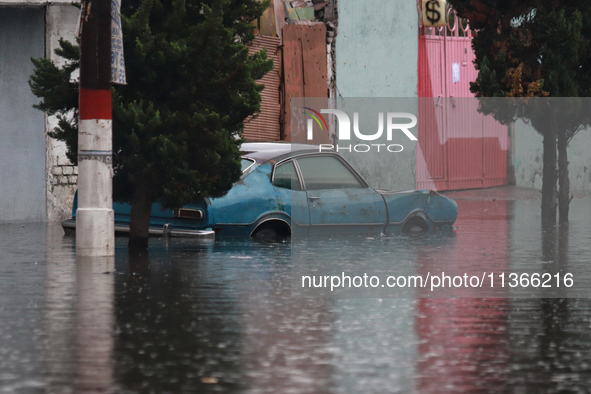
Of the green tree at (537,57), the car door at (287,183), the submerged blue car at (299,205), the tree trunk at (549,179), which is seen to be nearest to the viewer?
the submerged blue car at (299,205)

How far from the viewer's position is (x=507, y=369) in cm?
619

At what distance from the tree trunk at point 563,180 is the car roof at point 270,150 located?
9.67 ft

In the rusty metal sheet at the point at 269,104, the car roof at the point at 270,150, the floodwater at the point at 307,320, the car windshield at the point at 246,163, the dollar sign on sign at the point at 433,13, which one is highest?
the dollar sign on sign at the point at 433,13

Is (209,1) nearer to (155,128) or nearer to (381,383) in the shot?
(155,128)

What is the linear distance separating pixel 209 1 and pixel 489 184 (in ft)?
13.2

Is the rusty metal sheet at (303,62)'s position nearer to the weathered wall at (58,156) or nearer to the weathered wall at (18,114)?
the weathered wall at (58,156)

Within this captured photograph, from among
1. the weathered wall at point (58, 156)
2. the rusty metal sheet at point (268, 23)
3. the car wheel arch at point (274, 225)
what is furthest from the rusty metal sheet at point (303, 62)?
the car wheel arch at point (274, 225)

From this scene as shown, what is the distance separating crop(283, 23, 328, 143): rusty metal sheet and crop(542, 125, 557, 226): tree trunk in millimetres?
9160

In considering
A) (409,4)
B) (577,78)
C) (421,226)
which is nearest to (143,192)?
(421,226)

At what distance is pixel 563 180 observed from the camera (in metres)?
13.7

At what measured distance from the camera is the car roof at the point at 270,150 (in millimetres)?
13555

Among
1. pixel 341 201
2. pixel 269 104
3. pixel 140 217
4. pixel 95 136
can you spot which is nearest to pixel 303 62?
pixel 269 104

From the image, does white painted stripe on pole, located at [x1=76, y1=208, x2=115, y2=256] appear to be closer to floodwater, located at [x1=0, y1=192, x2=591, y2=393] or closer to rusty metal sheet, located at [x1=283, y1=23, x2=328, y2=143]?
floodwater, located at [x1=0, y1=192, x2=591, y2=393]

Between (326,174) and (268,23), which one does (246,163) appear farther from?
(268,23)
